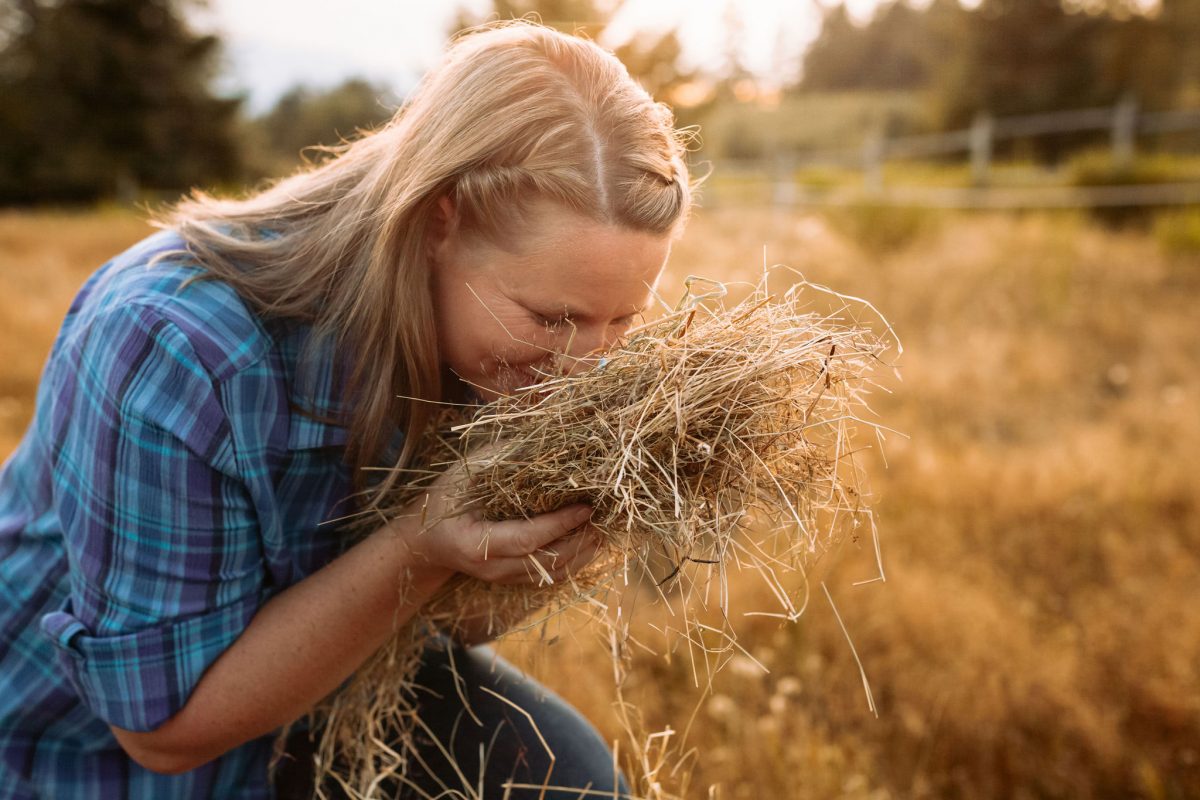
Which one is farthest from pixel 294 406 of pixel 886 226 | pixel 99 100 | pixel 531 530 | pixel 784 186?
pixel 99 100

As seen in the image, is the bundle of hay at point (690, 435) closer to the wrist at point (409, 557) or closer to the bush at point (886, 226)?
the wrist at point (409, 557)

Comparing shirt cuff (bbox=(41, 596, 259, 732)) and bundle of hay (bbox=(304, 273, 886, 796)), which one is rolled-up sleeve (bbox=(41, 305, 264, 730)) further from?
bundle of hay (bbox=(304, 273, 886, 796))

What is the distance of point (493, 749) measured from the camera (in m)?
1.69

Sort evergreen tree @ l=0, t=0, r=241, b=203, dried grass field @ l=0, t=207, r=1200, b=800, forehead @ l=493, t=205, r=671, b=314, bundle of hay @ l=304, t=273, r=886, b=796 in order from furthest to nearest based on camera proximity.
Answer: evergreen tree @ l=0, t=0, r=241, b=203
dried grass field @ l=0, t=207, r=1200, b=800
forehead @ l=493, t=205, r=671, b=314
bundle of hay @ l=304, t=273, r=886, b=796

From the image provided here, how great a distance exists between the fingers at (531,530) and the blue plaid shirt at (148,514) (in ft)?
1.21

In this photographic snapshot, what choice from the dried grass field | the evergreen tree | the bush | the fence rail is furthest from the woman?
the evergreen tree

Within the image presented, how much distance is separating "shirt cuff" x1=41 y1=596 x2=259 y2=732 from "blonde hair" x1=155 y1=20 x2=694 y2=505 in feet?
1.15

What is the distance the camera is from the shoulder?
1.30 m

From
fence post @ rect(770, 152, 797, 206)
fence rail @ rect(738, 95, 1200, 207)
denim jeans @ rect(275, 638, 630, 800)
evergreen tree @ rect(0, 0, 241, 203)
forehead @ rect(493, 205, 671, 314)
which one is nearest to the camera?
forehead @ rect(493, 205, 671, 314)

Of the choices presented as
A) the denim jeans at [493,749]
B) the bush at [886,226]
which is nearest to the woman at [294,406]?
the denim jeans at [493,749]

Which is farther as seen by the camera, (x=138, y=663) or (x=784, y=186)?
(x=784, y=186)

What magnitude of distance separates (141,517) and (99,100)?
23014mm

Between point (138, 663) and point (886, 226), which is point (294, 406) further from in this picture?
point (886, 226)

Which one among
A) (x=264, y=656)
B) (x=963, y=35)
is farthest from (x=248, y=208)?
(x=963, y=35)
